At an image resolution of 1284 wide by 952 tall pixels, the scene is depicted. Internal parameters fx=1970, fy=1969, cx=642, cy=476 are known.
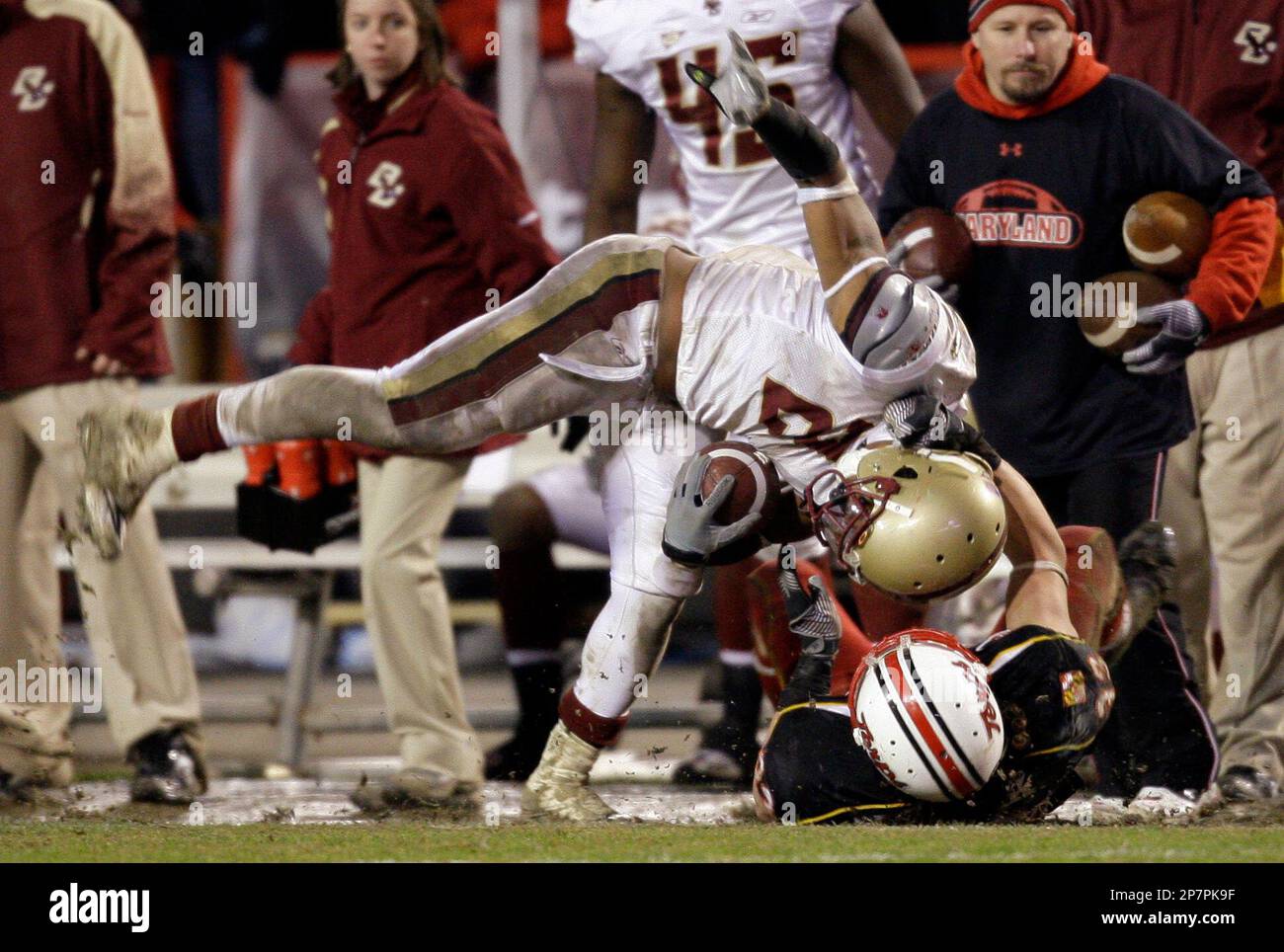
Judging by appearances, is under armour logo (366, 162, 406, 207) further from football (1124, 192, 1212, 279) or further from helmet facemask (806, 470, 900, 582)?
football (1124, 192, 1212, 279)

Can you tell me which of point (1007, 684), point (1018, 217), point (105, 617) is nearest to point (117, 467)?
point (105, 617)

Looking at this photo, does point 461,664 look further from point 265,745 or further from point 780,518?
point 780,518

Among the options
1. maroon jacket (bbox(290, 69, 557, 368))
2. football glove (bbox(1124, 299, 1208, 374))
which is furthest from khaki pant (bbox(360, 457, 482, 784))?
football glove (bbox(1124, 299, 1208, 374))

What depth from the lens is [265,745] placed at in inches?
293

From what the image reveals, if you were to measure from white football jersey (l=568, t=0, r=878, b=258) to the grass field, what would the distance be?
1.72m

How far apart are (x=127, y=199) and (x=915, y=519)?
A: 257cm

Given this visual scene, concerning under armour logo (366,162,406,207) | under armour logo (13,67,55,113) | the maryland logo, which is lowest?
the maryland logo

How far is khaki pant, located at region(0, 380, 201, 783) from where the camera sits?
541cm

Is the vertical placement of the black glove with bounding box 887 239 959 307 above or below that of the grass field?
A: above

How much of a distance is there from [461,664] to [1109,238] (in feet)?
15.1

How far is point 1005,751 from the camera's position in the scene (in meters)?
4.32

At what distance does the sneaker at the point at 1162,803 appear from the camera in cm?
469

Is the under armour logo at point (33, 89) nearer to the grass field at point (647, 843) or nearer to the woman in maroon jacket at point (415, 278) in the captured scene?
the woman in maroon jacket at point (415, 278)

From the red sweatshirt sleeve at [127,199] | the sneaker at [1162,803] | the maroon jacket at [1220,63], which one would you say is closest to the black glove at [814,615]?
the sneaker at [1162,803]
